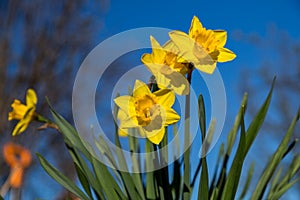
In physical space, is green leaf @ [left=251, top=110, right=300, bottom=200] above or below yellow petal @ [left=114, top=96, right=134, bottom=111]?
below

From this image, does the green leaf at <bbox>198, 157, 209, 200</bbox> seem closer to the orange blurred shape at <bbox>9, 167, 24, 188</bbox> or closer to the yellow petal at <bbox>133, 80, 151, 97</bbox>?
the yellow petal at <bbox>133, 80, 151, 97</bbox>

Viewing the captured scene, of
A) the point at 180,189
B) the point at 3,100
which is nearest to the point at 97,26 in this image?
the point at 3,100

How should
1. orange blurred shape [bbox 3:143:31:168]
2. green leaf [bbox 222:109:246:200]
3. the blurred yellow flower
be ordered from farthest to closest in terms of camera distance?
orange blurred shape [bbox 3:143:31:168]
the blurred yellow flower
green leaf [bbox 222:109:246:200]

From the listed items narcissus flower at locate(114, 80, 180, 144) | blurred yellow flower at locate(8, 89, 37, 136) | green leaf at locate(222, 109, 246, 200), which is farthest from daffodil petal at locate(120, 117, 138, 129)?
blurred yellow flower at locate(8, 89, 37, 136)

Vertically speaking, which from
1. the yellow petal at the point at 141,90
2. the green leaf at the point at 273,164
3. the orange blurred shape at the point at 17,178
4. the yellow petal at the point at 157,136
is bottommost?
the green leaf at the point at 273,164

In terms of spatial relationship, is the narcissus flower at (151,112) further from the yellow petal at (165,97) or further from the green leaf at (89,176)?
the green leaf at (89,176)

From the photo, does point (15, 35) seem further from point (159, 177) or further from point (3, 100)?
point (159, 177)

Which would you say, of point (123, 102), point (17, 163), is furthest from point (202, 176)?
point (17, 163)

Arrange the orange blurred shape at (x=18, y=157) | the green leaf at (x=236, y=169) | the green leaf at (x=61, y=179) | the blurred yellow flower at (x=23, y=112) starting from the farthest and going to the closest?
1. the orange blurred shape at (x=18, y=157)
2. the blurred yellow flower at (x=23, y=112)
3. the green leaf at (x=61, y=179)
4. the green leaf at (x=236, y=169)

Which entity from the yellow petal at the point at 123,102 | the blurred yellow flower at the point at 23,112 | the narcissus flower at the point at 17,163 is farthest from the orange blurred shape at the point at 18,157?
the yellow petal at the point at 123,102
